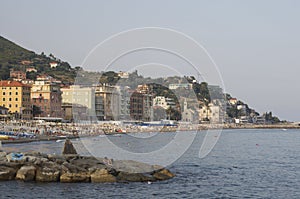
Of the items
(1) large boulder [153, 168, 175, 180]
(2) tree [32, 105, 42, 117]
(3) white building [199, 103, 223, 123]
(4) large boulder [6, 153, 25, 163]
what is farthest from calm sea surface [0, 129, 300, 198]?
(3) white building [199, 103, 223, 123]

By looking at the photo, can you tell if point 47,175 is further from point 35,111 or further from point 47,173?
point 35,111

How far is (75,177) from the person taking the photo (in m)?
29.7

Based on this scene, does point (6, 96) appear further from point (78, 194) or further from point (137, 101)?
point (78, 194)

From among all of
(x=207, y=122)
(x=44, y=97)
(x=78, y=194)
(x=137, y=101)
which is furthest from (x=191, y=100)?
(x=78, y=194)

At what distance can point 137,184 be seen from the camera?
29.7m

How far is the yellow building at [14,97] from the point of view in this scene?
113 metres

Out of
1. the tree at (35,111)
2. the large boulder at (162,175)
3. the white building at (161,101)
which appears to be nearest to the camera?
the large boulder at (162,175)

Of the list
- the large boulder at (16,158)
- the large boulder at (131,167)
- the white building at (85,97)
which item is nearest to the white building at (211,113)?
the white building at (85,97)

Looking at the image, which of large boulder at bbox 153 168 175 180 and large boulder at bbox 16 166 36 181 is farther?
large boulder at bbox 153 168 175 180

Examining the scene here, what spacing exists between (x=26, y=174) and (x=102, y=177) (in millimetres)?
4479

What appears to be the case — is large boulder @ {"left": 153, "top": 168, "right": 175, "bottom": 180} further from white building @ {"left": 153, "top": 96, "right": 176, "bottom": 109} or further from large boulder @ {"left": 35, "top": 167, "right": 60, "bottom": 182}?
white building @ {"left": 153, "top": 96, "right": 176, "bottom": 109}

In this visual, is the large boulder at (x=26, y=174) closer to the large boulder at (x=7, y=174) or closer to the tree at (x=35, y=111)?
the large boulder at (x=7, y=174)

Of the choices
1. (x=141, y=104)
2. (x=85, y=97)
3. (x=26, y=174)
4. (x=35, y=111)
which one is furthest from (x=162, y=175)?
(x=35, y=111)

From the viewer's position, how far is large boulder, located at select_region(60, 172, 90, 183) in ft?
97.1
